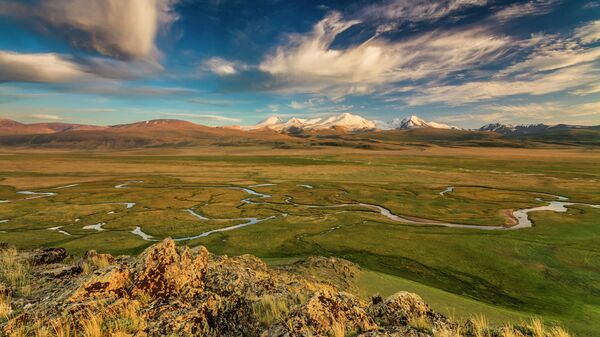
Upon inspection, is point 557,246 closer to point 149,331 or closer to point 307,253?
point 307,253

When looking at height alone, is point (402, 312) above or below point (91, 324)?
below

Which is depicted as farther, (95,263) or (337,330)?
(95,263)

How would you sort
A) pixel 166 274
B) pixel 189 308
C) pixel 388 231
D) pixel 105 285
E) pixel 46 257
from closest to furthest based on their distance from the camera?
pixel 189 308
pixel 105 285
pixel 166 274
pixel 46 257
pixel 388 231

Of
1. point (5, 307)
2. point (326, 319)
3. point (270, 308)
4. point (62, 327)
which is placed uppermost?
point (62, 327)

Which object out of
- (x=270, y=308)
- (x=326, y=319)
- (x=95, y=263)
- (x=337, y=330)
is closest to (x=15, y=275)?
(x=95, y=263)

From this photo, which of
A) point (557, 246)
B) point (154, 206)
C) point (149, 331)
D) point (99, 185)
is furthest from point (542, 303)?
point (99, 185)

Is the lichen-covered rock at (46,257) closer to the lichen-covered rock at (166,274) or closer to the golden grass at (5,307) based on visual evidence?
the golden grass at (5,307)

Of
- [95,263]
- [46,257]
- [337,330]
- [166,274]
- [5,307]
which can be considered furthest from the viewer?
[46,257]

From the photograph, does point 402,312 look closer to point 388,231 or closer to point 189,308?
point 189,308
